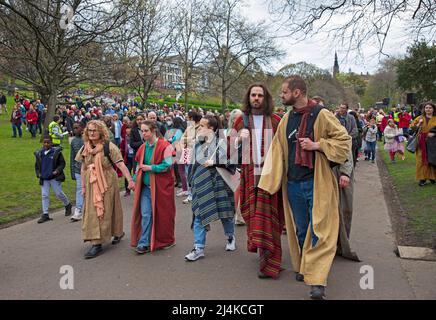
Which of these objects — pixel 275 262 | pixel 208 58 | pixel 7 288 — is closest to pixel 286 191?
pixel 275 262

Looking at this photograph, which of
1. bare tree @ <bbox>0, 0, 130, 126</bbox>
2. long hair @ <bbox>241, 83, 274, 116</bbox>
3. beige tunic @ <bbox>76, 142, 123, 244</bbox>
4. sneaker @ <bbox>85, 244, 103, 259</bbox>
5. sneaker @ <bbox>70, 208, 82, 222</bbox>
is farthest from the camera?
bare tree @ <bbox>0, 0, 130, 126</bbox>

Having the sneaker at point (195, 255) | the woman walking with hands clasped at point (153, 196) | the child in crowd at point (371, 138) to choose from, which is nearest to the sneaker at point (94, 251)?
the woman walking with hands clasped at point (153, 196)

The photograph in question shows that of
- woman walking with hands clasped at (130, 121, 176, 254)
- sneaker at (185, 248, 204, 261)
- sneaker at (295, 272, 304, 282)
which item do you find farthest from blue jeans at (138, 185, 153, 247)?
sneaker at (295, 272, 304, 282)

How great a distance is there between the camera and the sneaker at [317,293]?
13.6 ft

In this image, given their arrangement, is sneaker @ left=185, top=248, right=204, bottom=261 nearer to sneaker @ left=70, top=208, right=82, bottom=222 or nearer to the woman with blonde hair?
the woman with blonde hair

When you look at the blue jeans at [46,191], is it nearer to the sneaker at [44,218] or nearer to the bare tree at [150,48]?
the sneaker at [44,218]

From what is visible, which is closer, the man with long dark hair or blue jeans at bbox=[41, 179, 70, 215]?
the man with long dark hair

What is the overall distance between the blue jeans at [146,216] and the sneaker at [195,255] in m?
0.73

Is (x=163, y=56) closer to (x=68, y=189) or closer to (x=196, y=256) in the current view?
(x=68, y=189)

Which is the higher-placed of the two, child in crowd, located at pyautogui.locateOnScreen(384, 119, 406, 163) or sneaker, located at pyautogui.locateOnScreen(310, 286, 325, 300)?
child in crowd, located at pyautogui.locateOnScreen(384, 119, 406, 163)

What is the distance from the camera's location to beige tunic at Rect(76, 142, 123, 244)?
593cm

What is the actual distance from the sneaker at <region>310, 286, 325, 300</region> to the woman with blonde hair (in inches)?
Result: 112

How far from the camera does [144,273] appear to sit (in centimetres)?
505
